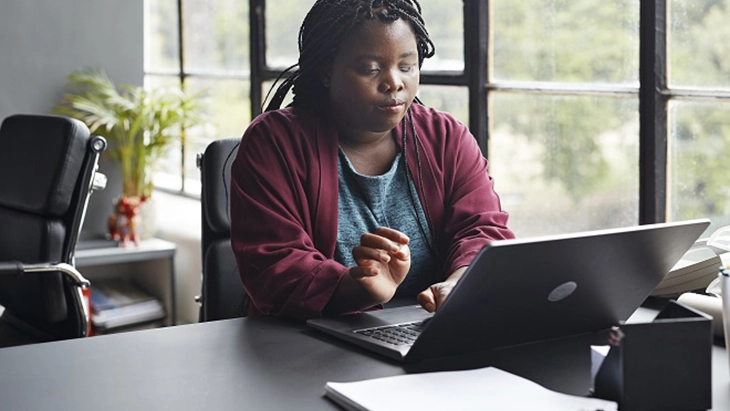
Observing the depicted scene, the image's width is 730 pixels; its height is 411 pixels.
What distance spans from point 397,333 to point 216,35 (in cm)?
321

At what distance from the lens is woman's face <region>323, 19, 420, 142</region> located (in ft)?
5.63

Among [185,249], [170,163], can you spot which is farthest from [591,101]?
[170,163]

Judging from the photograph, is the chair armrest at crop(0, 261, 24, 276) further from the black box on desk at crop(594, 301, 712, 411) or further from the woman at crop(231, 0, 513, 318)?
the black box on desk at crop(594, 301, 712, 411)

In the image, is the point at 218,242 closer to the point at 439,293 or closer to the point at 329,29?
the point at 329,29

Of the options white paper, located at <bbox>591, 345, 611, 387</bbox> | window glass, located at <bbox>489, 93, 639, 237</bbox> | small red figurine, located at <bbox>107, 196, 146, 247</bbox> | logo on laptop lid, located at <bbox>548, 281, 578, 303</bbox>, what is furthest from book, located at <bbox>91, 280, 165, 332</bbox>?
white paper, located at <bbox>591, 345, 611, 387</bbox>

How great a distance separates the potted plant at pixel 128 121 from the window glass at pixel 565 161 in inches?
71.1

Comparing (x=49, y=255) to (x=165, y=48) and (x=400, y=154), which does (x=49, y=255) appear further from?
(x=165, y=48)

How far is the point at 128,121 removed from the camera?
13.7ft

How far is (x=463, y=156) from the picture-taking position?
6.23 feet

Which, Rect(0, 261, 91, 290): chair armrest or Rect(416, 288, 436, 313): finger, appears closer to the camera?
Rect(416, 288, 436, 313): finger

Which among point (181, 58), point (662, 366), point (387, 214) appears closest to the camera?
point (662, 366)

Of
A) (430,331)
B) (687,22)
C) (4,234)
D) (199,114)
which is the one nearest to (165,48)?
(199,114)

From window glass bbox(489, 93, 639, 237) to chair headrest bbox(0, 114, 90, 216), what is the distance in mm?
1144

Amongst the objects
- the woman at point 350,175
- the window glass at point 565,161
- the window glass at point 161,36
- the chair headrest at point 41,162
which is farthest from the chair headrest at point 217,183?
the window glass at point 161,36
